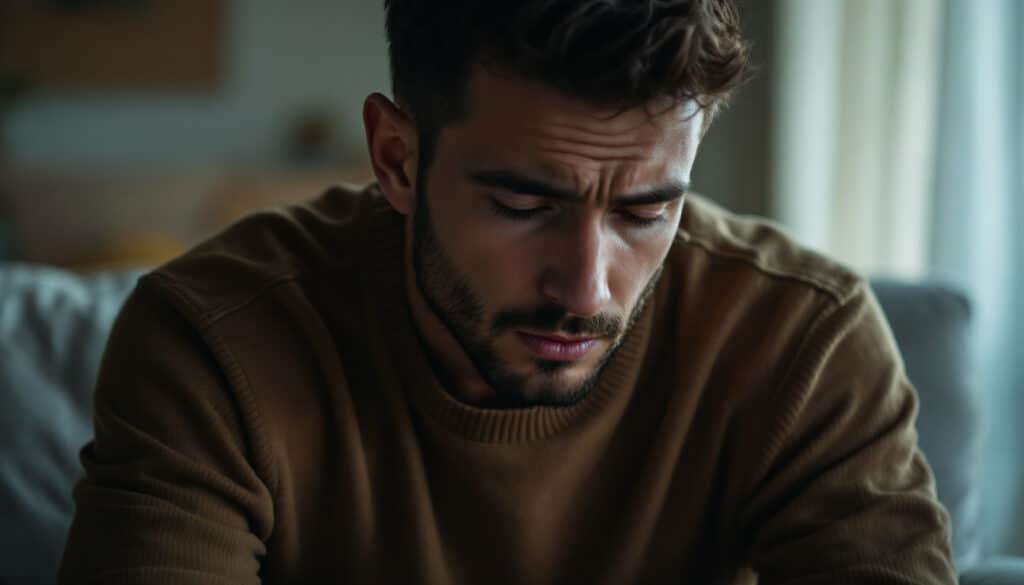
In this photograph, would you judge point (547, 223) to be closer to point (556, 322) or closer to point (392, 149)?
point (556, 322)

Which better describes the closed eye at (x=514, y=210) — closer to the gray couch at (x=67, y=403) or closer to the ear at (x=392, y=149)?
the ear at (x=392, y=149)

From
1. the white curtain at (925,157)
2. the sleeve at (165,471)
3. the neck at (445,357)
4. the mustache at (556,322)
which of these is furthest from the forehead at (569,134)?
the white curtain at (925,157)

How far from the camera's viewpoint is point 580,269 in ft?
3.44

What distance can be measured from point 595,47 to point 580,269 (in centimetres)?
19

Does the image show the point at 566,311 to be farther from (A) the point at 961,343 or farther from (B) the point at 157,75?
(B) the point at 157,75

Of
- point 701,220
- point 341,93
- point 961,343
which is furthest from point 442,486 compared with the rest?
point 341,93

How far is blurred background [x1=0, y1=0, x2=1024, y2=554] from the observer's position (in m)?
2.24

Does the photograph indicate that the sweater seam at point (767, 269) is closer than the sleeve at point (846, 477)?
No

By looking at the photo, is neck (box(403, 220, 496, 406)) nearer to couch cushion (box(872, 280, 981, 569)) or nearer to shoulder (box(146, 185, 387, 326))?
shoulder (box(146, 185, 387, 326))

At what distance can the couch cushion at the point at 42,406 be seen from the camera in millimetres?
1352

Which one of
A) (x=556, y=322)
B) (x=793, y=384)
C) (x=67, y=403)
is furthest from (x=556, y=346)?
(x=67, y=403)

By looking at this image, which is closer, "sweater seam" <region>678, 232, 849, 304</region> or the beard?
the beard

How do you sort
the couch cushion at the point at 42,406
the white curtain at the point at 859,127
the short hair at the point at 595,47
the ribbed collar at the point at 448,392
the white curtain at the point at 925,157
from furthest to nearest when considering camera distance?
the white curtain at the point at 859,127 < the white curtain at the point at 925,157 < the couch cushion at the point at 42,406 < the ribbed collar at the point at 448,392 < the short hair at the point at 595,47

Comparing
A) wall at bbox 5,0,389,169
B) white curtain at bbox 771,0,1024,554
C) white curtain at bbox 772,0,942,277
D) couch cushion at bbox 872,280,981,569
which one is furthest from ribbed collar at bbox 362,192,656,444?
wall at bbox 5,0,389,169
